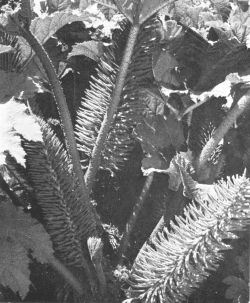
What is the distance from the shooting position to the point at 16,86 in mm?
1328

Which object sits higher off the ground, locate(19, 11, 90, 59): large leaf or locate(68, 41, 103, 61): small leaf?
locate(19, 11, 90, 59): large leaf

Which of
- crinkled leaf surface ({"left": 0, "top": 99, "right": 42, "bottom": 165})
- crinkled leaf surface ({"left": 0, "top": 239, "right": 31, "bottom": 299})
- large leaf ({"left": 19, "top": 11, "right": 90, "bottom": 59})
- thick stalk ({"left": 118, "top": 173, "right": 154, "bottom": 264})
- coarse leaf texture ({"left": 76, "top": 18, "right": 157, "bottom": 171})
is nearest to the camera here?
crinkled leaf surface ({"left": 0, "top": 99, "right": 42, "bottom": 165})

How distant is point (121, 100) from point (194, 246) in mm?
504

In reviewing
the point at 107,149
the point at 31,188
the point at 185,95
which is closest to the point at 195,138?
the point at 185,95

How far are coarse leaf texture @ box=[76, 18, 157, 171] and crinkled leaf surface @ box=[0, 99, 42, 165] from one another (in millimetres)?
349

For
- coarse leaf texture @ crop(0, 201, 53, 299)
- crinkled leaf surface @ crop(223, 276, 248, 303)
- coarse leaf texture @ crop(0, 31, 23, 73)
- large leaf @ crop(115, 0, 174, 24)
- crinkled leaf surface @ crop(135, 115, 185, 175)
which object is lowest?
crinkled leaf surface @ crop(223, 276, 248, 303)

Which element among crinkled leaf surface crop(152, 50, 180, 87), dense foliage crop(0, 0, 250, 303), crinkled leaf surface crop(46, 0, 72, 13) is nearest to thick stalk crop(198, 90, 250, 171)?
dense foliage crop(0, 0, 250, 303)

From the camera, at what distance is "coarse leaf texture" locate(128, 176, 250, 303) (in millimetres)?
1100

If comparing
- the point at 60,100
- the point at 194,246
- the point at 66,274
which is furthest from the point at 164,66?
the point at 66,274

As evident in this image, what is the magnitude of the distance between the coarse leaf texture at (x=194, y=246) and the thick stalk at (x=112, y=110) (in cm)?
30

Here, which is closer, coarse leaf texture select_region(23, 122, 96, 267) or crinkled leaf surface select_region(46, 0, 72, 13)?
coarse leaf texture select_region(23, 122, 96, 267)

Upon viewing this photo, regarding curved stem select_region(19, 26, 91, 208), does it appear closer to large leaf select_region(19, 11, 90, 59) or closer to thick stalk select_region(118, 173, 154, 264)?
large leaf select_region(19, 11, 90, 59)

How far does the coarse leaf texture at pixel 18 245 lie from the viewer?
1.20m

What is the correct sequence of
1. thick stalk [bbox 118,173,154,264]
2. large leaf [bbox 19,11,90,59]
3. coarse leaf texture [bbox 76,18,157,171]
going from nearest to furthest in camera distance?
large leaf [bbox 19,11,90,59], coarse leaf texture [bbox 76,18,157,171], thick stalk [bbox 118,173,154,264]
